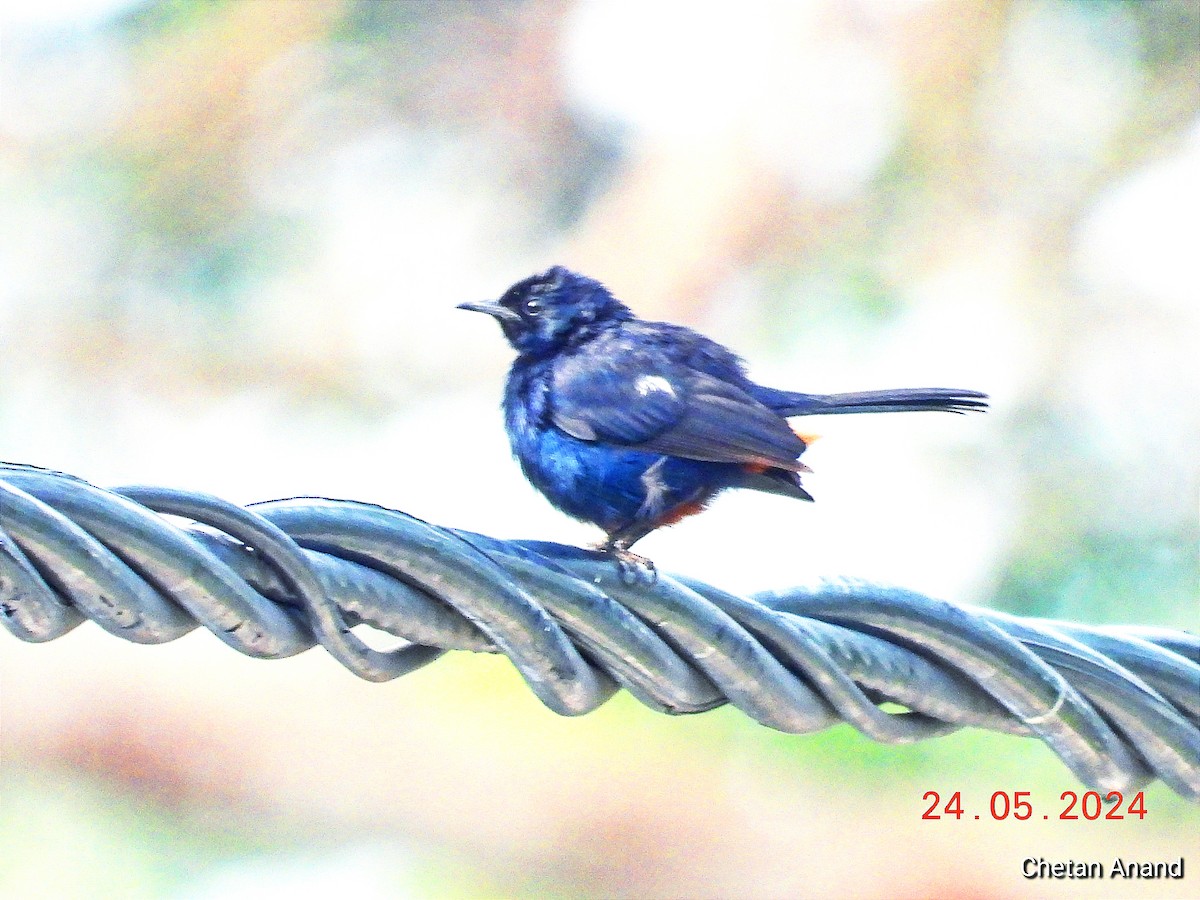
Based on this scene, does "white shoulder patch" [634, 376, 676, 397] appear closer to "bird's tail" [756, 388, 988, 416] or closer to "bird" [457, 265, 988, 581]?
"bird" [457, 265, 988, 581]

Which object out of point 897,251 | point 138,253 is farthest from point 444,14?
point 897,251

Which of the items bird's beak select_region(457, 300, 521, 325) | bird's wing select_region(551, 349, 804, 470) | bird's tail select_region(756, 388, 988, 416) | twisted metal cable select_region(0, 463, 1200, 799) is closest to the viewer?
twisted metal cable select_region(0, 463, 1200, 799)

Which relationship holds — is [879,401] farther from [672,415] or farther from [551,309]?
[551,309]

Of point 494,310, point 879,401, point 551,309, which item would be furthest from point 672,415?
point 494,310

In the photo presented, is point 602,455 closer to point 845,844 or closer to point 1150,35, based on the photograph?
point 845,844

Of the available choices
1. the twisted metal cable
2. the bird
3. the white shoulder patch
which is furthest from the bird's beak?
the twisted metal cable

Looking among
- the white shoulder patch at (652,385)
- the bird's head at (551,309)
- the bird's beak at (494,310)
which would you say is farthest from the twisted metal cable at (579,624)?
the bird's beak at (494,310)

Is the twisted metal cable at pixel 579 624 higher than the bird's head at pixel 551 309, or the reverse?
the bird's head at pixel 551 309

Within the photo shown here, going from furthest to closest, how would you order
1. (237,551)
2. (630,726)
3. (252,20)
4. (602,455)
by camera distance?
1. (252,20)
2. (630,726)
3. (602,455)
4. (237,551)

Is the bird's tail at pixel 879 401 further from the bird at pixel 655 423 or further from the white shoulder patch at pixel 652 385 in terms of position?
the white shoulder patch at pixel 652 385
